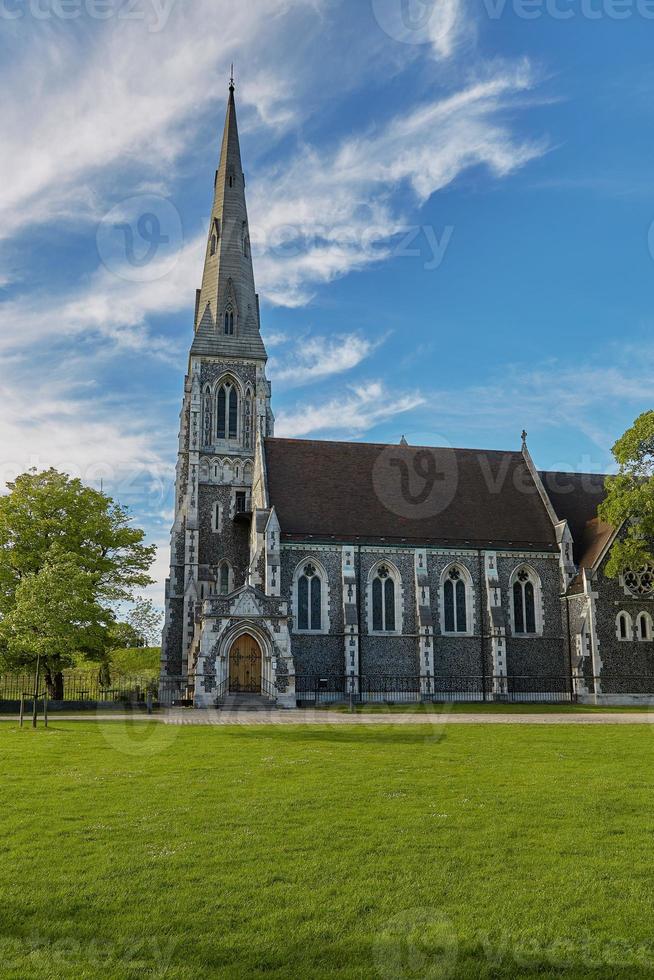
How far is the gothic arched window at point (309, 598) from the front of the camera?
111 feet

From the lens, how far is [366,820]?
915 centimetres

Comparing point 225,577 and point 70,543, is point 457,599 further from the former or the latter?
point 70,543

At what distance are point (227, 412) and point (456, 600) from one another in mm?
17163

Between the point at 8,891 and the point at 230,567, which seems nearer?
the point at 8,891

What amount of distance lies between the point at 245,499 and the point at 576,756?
2916 cm

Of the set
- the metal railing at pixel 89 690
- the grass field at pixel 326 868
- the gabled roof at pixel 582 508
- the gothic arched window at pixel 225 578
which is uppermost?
the gabled roof at pixel 582 508

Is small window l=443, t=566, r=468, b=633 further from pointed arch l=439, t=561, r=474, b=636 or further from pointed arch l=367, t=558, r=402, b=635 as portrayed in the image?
pointed arch l=367, t=558, r=402, b=635

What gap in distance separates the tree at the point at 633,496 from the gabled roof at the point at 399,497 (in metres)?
4.12

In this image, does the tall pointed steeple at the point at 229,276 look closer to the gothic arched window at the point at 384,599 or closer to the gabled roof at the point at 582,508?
the gothic arched window at the point at 384,599

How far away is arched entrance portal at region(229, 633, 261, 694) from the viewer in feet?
101

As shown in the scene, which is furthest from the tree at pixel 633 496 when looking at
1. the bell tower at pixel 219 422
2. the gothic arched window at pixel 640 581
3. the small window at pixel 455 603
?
the bell tower at pixel 219 422

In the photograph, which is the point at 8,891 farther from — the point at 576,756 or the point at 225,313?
the point at 225,313

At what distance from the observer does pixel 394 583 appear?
35031mm

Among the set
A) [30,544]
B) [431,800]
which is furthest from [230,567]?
[431,800]
